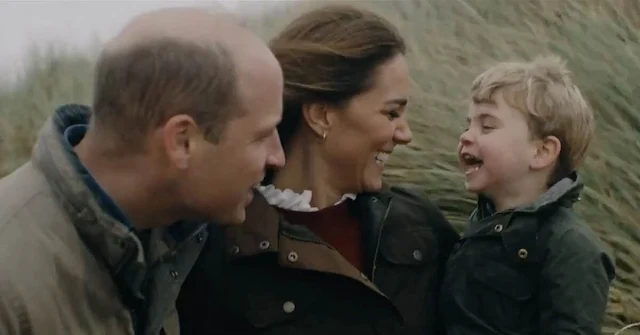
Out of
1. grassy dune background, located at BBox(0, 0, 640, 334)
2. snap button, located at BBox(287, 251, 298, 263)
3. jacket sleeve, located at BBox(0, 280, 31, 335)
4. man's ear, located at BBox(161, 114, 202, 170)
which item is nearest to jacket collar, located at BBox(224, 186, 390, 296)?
snap button, located at BBox(287, 251, 298, 263)

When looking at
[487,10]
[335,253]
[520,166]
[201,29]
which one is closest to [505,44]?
[487,10]

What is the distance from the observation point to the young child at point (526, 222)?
2662 millimetres

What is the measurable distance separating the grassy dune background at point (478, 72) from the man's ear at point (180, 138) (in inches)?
66.6

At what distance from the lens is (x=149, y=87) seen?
2150 mm

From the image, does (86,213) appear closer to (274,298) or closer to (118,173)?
(118,173)

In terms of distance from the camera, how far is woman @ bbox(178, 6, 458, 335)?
273 centimetres

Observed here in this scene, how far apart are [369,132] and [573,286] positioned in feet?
2.19

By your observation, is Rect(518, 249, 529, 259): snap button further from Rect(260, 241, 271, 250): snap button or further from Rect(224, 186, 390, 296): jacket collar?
Rect(260, 241, 271, 250): snap button

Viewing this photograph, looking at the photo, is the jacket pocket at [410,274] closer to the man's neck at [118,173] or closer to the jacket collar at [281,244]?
the jacket collar at [281,244]

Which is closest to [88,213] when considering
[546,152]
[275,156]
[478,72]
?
[275,156]

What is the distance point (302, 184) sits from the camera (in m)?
2.83

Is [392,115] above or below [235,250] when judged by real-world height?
above

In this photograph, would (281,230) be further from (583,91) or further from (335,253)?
(583,91)

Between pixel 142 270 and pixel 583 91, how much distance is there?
3123mm
